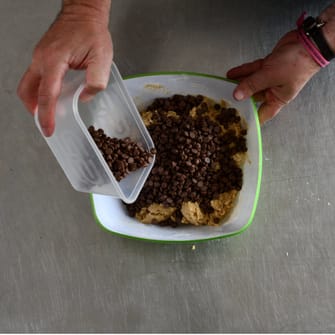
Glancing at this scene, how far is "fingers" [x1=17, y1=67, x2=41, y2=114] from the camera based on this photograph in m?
0.80

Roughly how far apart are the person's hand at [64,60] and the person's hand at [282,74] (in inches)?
12.6

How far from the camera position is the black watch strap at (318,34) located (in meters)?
0.87

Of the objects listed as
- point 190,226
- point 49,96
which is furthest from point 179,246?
point 49,96

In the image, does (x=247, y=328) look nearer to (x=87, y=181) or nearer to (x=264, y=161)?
(x=264, y=161)

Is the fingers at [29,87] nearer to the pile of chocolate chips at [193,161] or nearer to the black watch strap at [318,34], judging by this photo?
the pile of chocolate chips at [193,161]

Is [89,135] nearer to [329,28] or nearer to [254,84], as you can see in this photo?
[254,84]

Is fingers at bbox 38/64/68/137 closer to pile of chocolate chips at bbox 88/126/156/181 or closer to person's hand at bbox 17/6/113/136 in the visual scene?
person's hand at bbox 17/6/113/136

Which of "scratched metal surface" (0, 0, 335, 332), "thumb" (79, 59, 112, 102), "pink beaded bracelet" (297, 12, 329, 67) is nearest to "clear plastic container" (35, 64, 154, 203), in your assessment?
"thumb" (79, 59, 112, 102)

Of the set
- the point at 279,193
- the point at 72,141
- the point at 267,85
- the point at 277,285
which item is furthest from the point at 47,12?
the point at 277,285

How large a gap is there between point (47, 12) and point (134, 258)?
0.73 meters

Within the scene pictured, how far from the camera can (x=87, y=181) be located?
841 mm

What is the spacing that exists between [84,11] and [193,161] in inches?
15.8

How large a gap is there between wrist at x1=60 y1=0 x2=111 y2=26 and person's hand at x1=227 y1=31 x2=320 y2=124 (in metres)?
0.33

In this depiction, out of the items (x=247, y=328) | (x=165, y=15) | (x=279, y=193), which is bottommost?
(x=247, y=328)
